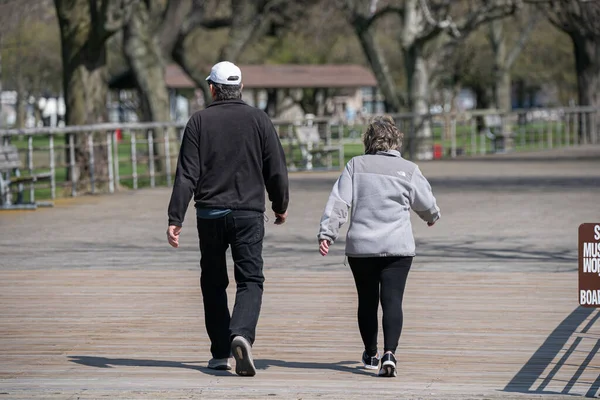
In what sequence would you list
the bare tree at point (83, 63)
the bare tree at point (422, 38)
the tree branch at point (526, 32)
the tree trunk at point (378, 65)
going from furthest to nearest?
the tree branch at point (526, 32)
the tree trunk at point (378, 65)
the bare tree at point (422, 38)
the bare tree at point (83, 63)

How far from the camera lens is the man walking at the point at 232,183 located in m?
7.18

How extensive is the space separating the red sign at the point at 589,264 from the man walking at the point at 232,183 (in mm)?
1815

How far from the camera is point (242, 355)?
7.08 metres

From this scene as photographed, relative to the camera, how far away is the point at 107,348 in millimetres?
8133

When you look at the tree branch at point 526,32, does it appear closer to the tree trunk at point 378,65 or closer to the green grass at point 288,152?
the green grass at point 288,152

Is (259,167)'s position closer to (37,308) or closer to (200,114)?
(200,114)

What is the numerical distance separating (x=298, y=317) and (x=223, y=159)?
7.30ft

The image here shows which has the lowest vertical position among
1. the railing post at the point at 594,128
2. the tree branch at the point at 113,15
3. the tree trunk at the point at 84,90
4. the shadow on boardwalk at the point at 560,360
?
the shadow on boardwalk at the point at 560,360

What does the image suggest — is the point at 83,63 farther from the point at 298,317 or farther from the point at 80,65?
the point at 298,317

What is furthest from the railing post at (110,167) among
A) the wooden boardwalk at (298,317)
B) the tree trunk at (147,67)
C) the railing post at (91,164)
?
the tree trunk at (147,67)

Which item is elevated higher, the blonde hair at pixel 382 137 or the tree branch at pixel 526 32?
the tree branch at pixel 526 32

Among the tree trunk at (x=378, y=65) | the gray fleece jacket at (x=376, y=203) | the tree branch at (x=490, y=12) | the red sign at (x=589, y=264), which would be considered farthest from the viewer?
the tree trunk at (x=378, y=65)

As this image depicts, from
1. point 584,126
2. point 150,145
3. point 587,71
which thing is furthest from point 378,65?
point 150,145

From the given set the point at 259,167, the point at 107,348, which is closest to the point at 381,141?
the point at 259,167
